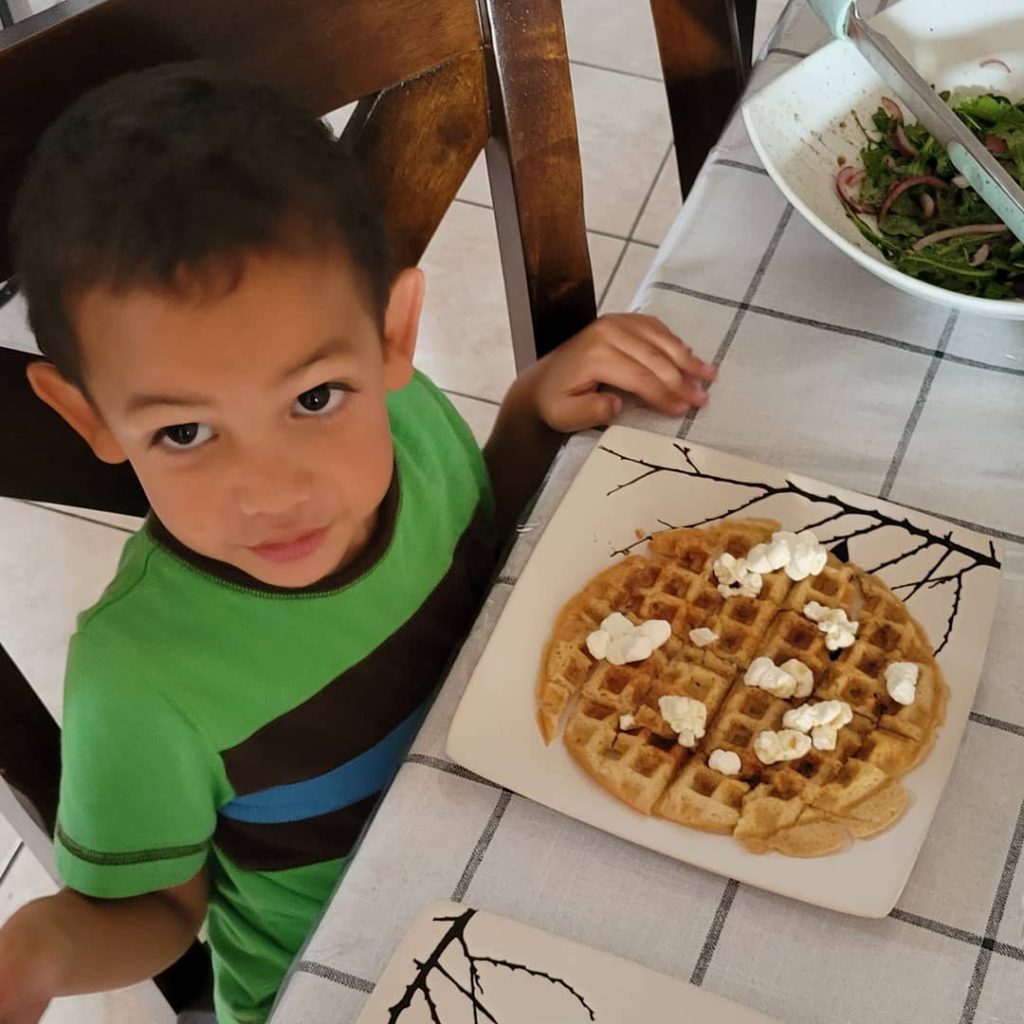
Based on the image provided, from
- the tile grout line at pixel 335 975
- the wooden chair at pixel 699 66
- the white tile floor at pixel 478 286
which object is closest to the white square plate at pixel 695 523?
the tile grout line at pixel 335 975

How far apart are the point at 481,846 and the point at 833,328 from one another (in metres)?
0.43

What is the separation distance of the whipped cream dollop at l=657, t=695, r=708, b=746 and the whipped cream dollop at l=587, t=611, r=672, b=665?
34 millimetres

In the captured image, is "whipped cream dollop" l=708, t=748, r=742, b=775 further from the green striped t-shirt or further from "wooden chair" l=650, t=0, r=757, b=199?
"wooden chair" l=650, t=0, r=757, b=199

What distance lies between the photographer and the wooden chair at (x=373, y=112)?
2.00 ft

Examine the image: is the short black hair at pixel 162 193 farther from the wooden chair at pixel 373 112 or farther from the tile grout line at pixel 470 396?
the tile grout line at pixel 470 396

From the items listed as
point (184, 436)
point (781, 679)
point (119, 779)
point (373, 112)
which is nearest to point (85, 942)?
point (119, 779)

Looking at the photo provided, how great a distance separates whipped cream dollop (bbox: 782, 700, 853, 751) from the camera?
2.00 feet

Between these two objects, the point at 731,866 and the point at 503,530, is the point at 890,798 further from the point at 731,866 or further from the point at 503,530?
the point at 503,530

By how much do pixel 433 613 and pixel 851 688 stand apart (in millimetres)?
297

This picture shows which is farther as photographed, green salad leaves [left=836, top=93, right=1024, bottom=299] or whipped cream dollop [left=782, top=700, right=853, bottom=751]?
green salad leaves [left=836, top=93, right=1024, bottom=299]

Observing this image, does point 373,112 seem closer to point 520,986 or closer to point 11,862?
point 520,986

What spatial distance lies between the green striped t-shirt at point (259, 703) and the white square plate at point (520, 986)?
0.21 m

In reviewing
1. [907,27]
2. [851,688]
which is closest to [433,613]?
[851,688]

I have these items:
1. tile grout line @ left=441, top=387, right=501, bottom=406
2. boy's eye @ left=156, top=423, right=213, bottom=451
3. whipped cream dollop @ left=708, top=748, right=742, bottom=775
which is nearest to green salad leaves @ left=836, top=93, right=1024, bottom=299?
whipped cream dollop @ left=708, top=748, right=742, bottom=775
